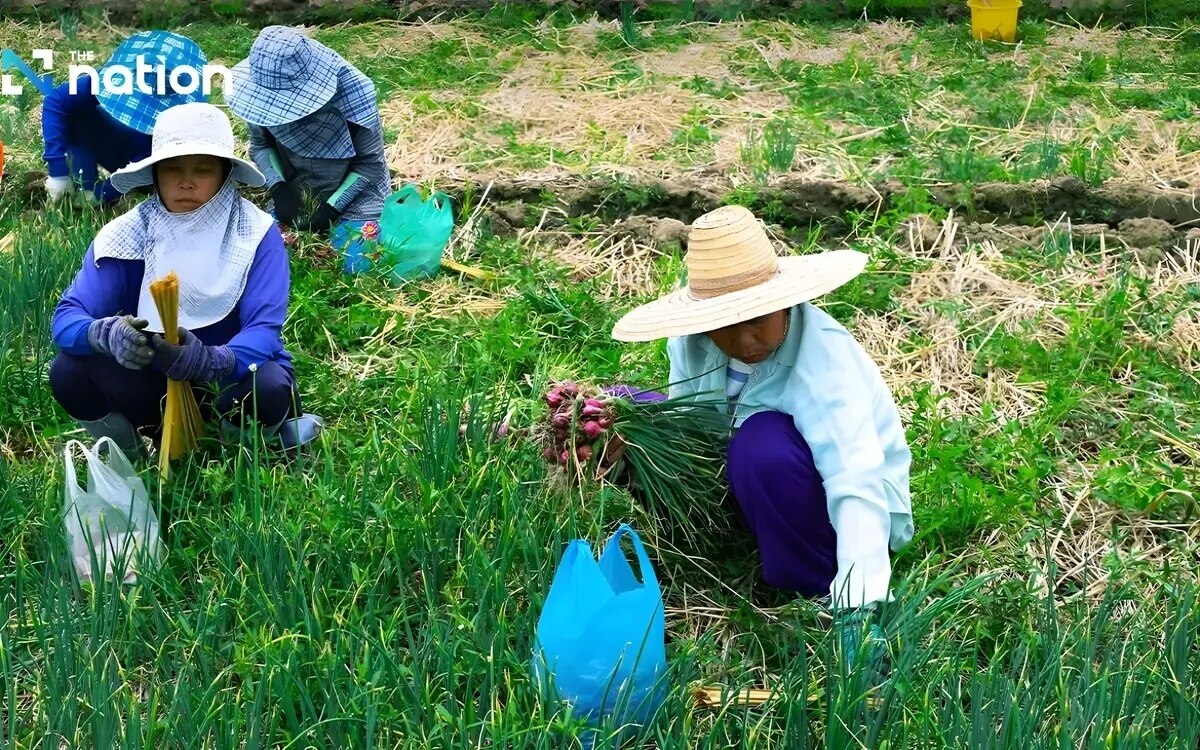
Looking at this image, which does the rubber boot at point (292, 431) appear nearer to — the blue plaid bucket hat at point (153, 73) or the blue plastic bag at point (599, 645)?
the blue plastic bag at point (599, 645)

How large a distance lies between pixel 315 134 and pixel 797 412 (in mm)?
2355

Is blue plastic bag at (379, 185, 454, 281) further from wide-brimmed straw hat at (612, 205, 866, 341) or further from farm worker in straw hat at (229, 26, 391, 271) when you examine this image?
wide-brimmed straw hat at (612, 205, 866, 341)

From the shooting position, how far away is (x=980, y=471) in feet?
11.1

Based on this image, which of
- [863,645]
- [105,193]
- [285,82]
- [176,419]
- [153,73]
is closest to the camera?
[863,645]

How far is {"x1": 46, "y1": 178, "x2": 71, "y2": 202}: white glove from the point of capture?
195 inches

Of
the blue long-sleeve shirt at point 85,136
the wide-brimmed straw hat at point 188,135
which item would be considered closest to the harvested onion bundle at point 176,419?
the wide-brimmed straw hat at point 188,135

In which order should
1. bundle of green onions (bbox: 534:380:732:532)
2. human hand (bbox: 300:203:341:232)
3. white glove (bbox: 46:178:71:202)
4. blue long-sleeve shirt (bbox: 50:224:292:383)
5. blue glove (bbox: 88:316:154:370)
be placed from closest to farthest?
bundle of green onions (bbox: 534:380:732:532) < blue glove (bbox: 88:316:154:370) < blue long-sleeve shirt (bbox: 50:224:292:383) < human hand (bbox: 300:203:341:232) < white glove (bbox: 46:178:71:202)

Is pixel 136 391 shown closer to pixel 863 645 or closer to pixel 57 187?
pixel 863 645

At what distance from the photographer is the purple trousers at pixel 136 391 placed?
3.17 m

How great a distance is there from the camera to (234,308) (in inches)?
129

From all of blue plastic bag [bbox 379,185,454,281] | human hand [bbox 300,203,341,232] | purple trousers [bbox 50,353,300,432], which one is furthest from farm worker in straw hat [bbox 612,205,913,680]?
human hand [bbox 300,203,341,232]

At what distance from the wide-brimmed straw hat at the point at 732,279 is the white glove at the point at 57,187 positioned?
120 inches

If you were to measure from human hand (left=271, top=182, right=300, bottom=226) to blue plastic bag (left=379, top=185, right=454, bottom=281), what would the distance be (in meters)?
0.36

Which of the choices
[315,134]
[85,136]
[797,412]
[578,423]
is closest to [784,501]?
[797,412]
